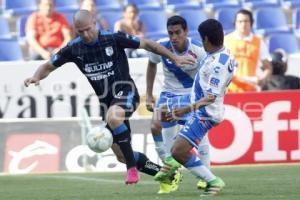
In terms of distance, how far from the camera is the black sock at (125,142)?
10.9 m

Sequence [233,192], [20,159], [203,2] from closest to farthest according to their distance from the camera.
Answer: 1. [233,192]
2. [20,159]
3. [203,2]

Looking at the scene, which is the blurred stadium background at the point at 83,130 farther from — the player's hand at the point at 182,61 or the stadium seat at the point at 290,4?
the stadium seat at the point at 290,4

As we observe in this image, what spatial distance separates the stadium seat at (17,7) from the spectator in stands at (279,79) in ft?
17.6

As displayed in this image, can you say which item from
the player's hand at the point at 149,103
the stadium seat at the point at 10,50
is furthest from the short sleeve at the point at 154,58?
the stadium seat at the point at 10,50

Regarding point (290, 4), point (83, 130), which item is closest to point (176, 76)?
point (83, 130)

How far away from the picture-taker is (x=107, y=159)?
49.7 ft

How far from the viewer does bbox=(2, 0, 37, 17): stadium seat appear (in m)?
19.3

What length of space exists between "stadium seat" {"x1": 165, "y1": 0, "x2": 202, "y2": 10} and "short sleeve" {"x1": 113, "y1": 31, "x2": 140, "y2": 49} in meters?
9.38

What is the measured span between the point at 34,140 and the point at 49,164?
0.42 meters

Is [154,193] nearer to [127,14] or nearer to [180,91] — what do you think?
[180,91]

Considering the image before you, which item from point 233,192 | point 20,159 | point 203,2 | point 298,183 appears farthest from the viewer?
point 203,2

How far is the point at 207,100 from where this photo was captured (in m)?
9.88

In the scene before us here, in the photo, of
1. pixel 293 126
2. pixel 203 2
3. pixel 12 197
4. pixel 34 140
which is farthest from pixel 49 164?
pixel 203 2

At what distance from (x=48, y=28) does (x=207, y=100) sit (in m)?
7.81
